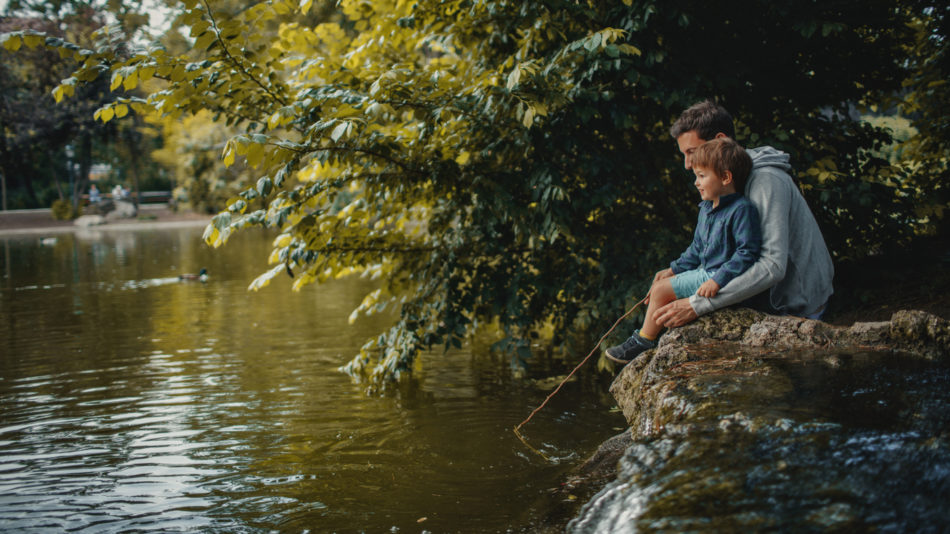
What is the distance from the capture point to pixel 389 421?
6793mm

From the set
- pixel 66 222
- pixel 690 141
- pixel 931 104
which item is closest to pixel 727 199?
pixel 690 141

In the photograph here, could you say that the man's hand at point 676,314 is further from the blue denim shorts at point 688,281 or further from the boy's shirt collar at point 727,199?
the boy's shirt collar at point 727,199

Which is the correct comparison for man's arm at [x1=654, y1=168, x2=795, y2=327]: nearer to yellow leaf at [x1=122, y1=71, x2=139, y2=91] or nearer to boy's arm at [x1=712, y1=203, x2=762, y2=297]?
boy's arm at [x1=712, y1=203, x2=762, y2=297]

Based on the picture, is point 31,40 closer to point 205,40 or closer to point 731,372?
point 205,40

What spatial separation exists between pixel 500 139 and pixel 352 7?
219 centimetres

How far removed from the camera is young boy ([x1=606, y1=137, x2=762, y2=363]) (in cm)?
374

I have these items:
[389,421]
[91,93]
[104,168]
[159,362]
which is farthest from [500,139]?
[104,168]

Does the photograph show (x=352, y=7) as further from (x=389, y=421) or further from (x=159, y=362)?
(x=159, y=362)

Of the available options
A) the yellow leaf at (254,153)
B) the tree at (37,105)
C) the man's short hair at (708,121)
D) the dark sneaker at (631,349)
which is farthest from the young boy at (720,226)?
the tree at (37,105)

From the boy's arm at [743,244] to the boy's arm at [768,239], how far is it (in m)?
0.03

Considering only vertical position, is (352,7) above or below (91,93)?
below

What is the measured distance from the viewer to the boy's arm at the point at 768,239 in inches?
146

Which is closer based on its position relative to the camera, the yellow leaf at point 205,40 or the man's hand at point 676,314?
the man's hand at point 676,314

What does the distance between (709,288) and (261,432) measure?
4351mm
